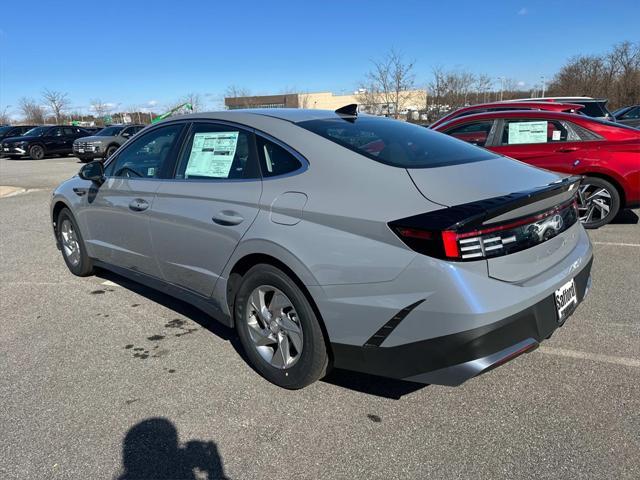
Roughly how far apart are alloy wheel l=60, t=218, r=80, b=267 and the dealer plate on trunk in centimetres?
455

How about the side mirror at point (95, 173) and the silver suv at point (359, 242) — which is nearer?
the silver suv at point (359, 242)

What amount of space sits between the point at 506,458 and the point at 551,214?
126 centimetres

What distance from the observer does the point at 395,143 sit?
10.0 feet

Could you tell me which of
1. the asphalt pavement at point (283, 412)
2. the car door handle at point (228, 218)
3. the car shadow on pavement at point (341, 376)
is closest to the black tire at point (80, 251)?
the car shadow on pavement at point (341, 376)

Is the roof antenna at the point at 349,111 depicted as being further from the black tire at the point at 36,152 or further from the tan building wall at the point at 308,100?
the black tire at the point at 36,152

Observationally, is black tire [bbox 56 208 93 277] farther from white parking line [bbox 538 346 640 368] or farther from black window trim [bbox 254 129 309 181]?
white parking line [bbox 538 346 640 368]

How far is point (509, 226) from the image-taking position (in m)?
2.29

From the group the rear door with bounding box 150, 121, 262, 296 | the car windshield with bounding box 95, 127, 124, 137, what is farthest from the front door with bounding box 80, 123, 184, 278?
the car windshield with bounding box 95, 127, 124, 137

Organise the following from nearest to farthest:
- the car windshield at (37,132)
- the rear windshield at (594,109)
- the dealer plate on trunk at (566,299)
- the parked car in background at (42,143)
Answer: the dealer plate on trunk at (566,299), the rear windshield at (594,109), the parked car in background at (42,143), the car windshield at (37,132)

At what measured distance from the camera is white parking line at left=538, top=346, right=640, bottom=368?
311 centimetres

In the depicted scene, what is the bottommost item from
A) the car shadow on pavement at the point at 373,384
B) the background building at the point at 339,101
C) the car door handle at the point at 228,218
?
the car shadow on pavement at the point at 373,384

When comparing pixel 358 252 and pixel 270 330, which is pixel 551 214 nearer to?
pixel 358 252

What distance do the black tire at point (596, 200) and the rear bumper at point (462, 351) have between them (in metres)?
4.82

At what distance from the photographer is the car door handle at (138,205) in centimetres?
374
